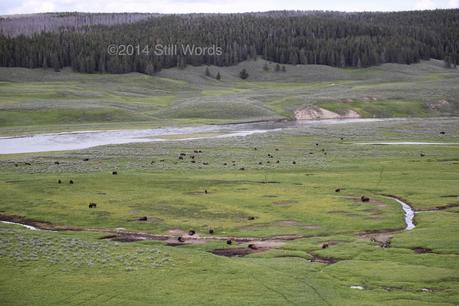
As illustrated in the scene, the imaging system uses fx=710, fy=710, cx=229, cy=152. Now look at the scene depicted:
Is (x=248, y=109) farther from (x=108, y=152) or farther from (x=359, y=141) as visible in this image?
(x=108, y=152)

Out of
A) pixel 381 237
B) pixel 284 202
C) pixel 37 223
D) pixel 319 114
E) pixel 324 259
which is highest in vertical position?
pixel 324 259

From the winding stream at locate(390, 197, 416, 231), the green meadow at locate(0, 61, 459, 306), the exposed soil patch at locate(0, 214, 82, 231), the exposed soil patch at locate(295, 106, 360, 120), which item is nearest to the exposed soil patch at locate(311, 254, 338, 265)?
the green meadow at locate(0, 61, 459, 306)

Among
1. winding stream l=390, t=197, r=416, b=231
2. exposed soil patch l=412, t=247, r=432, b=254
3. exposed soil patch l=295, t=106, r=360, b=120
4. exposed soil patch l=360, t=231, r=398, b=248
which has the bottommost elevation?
exposed soil patch l=295, t=106, r=360, b=120

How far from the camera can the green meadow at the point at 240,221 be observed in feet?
102

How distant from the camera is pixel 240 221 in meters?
48.0

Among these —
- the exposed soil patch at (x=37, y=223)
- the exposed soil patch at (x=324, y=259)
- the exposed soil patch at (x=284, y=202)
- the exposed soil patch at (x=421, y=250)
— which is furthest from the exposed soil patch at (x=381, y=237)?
the exposed soil patch at (x=37, y=223)

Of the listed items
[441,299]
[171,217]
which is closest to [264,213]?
[171,217]

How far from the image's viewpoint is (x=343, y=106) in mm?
147125

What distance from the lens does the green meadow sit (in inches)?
1230

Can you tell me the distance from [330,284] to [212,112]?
11260cm

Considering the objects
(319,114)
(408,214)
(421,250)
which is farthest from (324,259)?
(319,114)

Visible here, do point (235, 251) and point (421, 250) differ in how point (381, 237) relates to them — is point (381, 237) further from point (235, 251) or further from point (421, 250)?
point (235, 251)

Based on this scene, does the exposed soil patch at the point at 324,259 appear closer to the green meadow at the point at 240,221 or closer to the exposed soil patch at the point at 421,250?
the green meadow at the point at 240,221

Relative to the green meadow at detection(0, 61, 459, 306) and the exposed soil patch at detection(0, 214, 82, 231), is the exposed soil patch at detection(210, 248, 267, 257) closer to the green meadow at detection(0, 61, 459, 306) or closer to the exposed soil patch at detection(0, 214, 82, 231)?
the green meadow at detection(0, 61, 459, 306)
